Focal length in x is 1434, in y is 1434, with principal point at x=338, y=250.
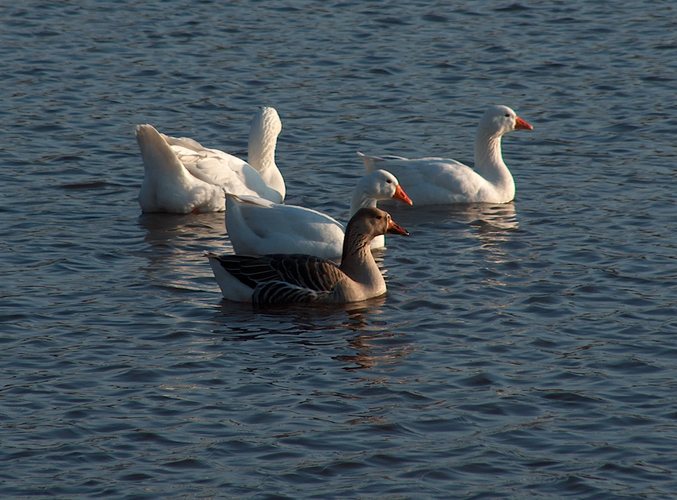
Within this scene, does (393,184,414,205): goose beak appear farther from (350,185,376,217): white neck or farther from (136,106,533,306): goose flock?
(350,185,376,217): white neck

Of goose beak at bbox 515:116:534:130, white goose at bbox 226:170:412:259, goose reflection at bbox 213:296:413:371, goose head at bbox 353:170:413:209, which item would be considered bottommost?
goose reflection at bbox 213:296:413:371

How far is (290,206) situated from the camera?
13102 mm

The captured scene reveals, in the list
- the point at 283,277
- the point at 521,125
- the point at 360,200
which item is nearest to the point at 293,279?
the point at 283,277

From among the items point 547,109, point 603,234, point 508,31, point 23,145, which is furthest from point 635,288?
point 508,31

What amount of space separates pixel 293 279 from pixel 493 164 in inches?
172

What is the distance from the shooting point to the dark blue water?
29.1ft

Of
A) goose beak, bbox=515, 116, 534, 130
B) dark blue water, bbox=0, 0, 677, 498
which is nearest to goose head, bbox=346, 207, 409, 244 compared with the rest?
dark blue water, bbox=0, 0, 677, 498

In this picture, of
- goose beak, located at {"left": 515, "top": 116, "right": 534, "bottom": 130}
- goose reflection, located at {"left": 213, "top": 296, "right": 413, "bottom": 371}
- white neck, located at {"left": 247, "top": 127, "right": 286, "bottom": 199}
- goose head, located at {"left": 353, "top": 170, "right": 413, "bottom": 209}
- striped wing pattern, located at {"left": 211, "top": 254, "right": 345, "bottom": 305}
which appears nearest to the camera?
goose reflection, located at {"left": 213, "top": 296, "right": 413, "bottom": 371}

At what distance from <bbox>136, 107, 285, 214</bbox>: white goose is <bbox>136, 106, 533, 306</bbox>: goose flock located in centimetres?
1

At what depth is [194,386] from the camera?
32.8 ft

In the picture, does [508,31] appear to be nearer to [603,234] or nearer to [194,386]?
[603,234]

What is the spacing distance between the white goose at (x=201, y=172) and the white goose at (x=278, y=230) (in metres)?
1.71

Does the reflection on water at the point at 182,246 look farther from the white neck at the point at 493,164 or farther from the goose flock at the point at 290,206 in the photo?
the white neck at the point at 493,164

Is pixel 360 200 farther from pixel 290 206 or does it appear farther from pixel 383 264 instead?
pixel 290 206
